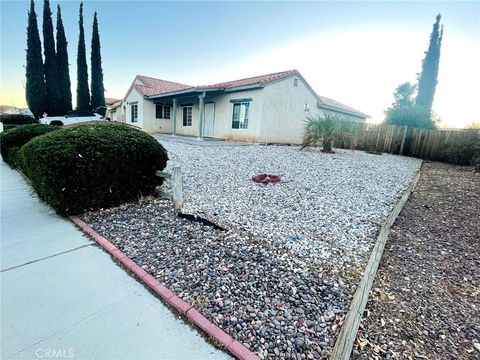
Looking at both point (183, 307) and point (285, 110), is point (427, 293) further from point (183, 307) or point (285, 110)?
point (285, 110)

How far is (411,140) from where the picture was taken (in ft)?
44.9

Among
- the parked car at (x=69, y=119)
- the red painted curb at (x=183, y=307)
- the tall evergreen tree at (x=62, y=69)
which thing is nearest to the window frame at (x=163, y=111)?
the parked car at (x=69, y=119)

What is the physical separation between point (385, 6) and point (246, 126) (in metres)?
8.03

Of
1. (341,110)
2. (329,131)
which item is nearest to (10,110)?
(341,110)

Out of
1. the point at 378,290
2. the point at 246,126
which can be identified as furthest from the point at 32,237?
the point at 246,126

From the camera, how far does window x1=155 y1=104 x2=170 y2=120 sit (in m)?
19.2

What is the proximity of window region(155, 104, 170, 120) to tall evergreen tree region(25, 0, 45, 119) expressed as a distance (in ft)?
47.4

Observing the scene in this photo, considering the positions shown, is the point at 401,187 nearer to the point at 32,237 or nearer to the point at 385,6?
the point at 385,6

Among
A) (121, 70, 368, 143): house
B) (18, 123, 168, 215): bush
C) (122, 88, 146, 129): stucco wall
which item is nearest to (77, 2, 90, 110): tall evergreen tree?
(122, 88, 146, 129): stucco wall

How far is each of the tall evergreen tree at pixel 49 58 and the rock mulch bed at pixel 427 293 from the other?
31.6m

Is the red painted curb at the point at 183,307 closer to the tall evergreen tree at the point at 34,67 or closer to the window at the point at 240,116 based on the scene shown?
the window at the point at 240,116

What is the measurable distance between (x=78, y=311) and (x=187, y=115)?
17196 mm

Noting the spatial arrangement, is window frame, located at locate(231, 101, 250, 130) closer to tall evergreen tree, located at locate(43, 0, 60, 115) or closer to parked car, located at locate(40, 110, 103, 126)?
parked car, located at locate(40, 110, 103, 126)

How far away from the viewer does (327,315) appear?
6.98 feet
